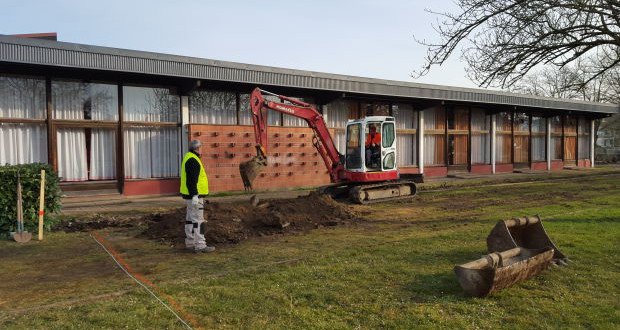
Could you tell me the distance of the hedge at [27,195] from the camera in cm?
900

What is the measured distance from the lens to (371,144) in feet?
48.2

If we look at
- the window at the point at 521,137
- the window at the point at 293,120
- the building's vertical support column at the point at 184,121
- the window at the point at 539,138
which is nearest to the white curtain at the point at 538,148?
the window at the point at 539,138

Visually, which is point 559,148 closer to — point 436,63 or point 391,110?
point 391,110

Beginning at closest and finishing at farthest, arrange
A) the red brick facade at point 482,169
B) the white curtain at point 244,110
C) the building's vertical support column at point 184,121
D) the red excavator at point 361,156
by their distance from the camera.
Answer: the red excavator at point 361,156 → the building's vertical support column at point 184,121 → the white curtain at point 244,110 → the red brick facade at point 482,169

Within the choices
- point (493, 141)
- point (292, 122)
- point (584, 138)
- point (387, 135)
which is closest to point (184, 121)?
point (292, 122)

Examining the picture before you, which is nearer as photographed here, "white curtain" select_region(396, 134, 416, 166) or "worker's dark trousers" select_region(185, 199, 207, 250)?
"worker's dark trousers" select_region(185, 199, 207, 250)

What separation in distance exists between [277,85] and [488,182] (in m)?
11.1

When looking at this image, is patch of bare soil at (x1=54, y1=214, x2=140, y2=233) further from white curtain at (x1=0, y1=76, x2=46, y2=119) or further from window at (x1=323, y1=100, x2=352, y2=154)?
window at (x1=323, y1=100, x2=352, y2=154)

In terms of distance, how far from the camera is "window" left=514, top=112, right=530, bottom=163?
30.3 meters

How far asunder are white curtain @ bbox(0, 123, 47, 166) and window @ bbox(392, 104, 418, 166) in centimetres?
1591

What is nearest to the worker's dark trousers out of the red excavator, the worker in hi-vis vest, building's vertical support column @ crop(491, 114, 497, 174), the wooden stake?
the worker in hi-vis vest

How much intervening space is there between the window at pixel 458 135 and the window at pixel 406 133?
2777 mm

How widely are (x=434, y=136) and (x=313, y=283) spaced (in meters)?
21.2

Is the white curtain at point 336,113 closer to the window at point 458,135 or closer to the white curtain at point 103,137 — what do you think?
the window at point 458,135
